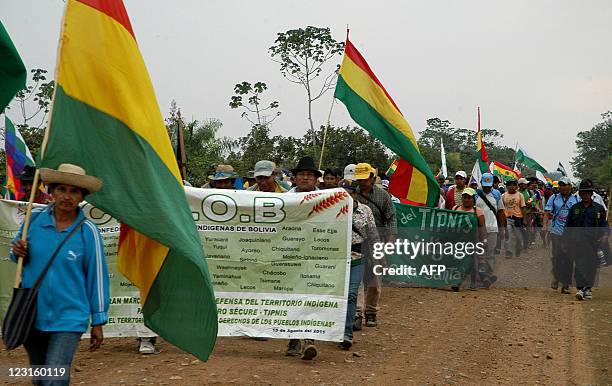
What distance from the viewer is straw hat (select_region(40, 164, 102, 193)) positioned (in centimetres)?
515

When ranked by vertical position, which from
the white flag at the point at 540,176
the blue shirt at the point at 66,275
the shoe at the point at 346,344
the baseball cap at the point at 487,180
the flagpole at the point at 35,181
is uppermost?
the white flag at the point at 540,176

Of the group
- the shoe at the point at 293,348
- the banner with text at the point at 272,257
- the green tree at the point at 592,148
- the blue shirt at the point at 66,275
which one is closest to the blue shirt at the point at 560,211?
the banner with text at the point at 272,257

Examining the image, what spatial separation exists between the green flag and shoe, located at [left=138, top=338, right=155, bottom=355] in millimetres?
3099

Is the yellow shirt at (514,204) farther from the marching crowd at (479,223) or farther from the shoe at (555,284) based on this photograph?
the shoe at (555,284)

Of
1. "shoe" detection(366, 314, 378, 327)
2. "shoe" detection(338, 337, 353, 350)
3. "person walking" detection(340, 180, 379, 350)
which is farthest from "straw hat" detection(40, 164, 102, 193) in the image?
"shoe" detection(366, 314, 378, 327)

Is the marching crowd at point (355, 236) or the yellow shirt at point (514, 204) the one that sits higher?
the yellow shirt at point (514, 204)

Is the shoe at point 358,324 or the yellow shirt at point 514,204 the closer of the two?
the shoe at point 358,324

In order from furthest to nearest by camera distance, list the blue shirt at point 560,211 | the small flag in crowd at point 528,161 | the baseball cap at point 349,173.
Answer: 1. the small flag in crowd at point 528,161
2. the blue shirt at point 560,211
3. the baseball cap at point 349,173

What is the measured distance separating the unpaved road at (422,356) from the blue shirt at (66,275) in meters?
2.17

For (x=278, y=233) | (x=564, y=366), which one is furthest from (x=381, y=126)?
(x=564, y=366)

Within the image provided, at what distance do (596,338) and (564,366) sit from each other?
6.22 feet

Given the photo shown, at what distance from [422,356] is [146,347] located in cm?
279

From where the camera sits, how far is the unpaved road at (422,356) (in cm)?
770

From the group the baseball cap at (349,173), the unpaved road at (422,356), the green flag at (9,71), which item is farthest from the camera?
the baseball cap at (349,173)
